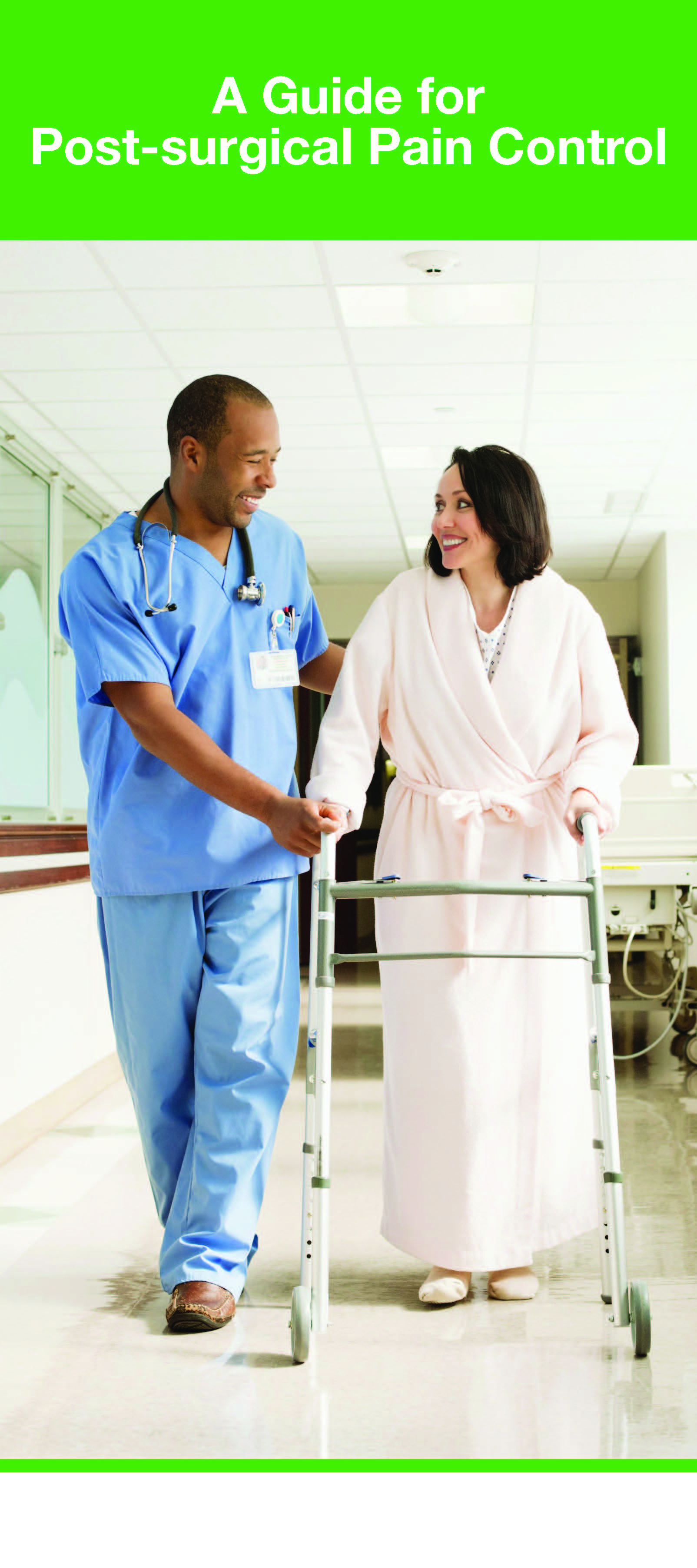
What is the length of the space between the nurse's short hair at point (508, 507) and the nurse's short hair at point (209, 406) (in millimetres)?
366

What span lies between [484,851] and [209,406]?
0.87 metres

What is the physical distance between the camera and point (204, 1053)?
238cm

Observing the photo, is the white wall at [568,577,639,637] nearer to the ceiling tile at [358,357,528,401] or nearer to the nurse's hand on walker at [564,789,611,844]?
the ceiling tile at [358,357,528,401]

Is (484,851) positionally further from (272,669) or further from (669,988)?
(669,988)

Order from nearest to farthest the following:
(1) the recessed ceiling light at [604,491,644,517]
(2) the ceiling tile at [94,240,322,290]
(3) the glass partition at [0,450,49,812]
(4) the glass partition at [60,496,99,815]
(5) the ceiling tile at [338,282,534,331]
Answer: (2) the ceiling tile at [94,240,322,290] → (5) the ceiling tile at [338,282,534,331] → (3) the glass partition at [0,450,49,812] → (4) the glass partition at [60,496,99,815] → (1) the recessed ceiling light at [604,491,644,517]

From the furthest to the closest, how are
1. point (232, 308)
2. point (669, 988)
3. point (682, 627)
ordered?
1. point (682, 627)
2. point (669, 988)
3. point (232, 308)

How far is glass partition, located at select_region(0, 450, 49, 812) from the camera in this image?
6.34m

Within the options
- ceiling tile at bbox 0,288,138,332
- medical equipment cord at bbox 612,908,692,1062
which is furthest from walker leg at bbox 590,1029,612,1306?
ceiling tile at bbox 0,288,138,332

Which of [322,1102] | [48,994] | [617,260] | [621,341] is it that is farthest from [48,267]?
[322,1102]

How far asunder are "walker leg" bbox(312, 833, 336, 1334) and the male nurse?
0.17 meters

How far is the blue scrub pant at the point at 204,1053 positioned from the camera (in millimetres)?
2350

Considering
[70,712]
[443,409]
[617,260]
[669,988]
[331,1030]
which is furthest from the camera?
[70,712]

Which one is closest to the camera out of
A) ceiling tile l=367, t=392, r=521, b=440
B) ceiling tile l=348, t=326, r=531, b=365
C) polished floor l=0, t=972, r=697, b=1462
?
polished floor l=0, t=972, r=697, b=1462
